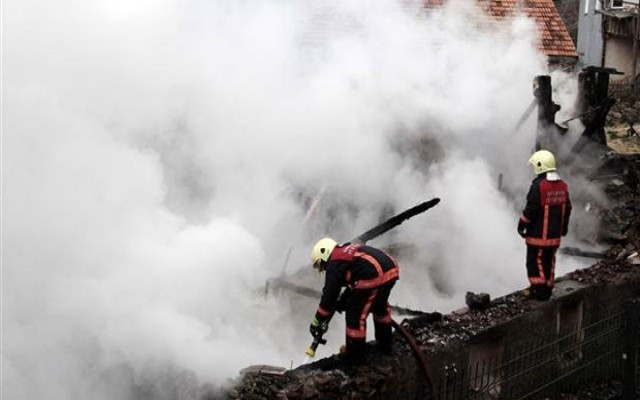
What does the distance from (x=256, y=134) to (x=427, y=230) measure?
288 centimetres

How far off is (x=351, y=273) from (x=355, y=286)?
0.10 metres

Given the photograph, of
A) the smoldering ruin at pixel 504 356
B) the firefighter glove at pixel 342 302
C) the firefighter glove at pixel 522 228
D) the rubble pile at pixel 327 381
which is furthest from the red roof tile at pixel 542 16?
the rubble pile at pixel 327 381

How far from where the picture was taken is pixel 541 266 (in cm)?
638

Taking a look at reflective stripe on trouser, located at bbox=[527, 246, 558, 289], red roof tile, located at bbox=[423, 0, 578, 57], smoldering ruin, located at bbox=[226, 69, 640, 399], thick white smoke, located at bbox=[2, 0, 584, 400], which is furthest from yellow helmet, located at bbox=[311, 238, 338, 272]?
red roof tile, located at bbox=[423, 0, 578, 57]

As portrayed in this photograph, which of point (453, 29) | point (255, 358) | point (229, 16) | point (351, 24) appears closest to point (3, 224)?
point (255, 358)

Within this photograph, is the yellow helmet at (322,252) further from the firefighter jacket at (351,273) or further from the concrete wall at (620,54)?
the concrete wall at (620,54)

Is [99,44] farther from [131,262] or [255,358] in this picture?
[255,358]

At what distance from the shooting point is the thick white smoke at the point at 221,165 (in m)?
4.80

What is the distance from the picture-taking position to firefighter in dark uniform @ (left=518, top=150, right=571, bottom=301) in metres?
6.39

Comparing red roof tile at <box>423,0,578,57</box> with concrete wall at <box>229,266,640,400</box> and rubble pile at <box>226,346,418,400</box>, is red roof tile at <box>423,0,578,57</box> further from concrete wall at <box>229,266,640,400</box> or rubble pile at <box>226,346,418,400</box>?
rubble pile at <box>226,346,418,400</box>

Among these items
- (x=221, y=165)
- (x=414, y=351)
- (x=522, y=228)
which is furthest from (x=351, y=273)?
(x=522, y=228)

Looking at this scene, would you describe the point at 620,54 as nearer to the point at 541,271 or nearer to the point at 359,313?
the point at 541,271

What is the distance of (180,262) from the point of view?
5.17 m

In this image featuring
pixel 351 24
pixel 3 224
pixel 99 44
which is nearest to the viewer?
pixel 3 224
